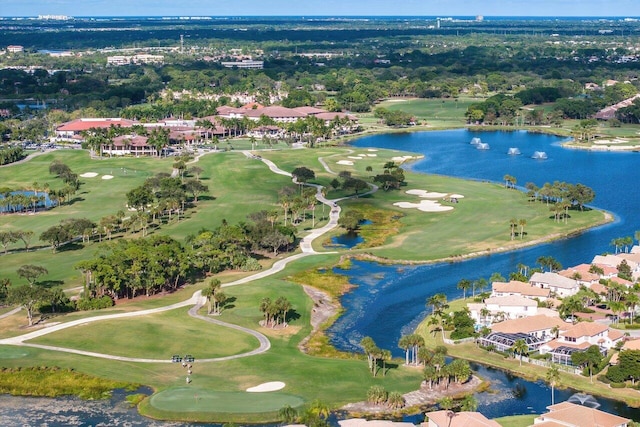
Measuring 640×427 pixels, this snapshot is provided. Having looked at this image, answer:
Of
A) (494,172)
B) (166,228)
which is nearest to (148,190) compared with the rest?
(166,228)

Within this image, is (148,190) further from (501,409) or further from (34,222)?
(501,409)

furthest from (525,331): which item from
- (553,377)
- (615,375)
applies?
(553,377)

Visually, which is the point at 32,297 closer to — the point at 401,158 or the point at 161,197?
the point at 161,197

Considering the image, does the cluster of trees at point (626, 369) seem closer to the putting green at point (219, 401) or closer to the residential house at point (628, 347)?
the residential house at point (628, 347)

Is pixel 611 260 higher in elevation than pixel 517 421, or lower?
higher

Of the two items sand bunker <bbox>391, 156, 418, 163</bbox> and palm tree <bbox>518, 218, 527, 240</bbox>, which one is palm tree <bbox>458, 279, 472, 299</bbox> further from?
sand bunker <bbox>391, 156, 418, 163</bbox>
